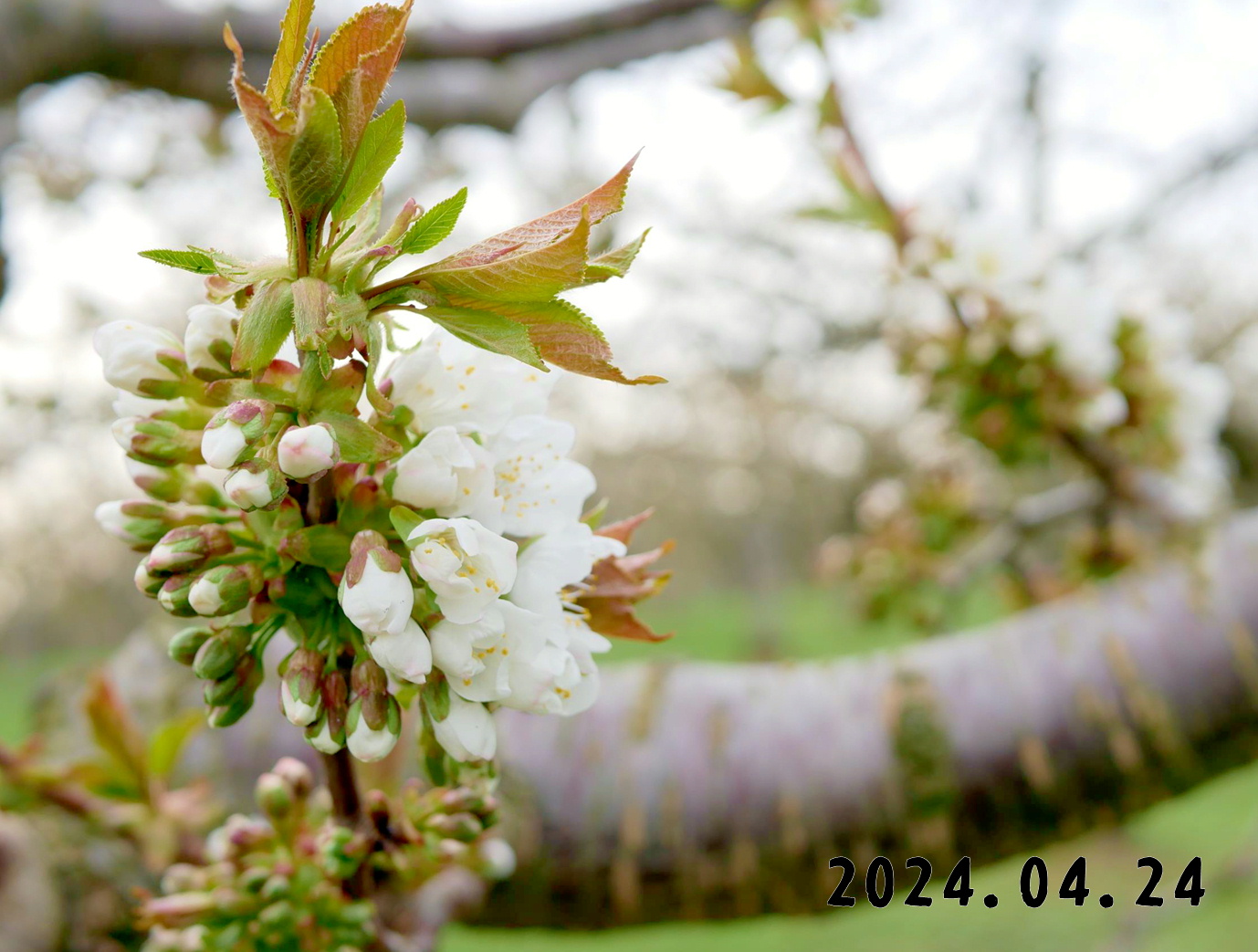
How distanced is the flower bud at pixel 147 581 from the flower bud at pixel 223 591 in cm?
2

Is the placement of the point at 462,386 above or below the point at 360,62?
below

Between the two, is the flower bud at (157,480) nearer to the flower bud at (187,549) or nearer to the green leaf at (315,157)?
the flower bud at (187,549)

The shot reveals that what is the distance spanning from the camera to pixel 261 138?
39cm

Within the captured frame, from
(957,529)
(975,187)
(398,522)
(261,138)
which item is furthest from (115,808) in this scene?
(975,187)

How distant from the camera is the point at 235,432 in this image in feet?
1.31

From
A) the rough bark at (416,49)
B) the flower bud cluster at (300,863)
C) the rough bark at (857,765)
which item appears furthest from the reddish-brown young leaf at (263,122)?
the rough bark at (416,49)

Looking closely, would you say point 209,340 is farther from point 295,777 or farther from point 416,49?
point 416,49

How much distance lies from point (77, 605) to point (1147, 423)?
2077 centimetres

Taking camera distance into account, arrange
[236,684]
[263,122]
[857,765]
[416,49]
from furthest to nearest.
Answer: [416,49]
[857,765]
[236,684]
[263,122]

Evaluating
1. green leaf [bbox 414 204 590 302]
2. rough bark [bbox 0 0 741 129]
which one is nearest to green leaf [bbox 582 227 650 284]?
green leaf [bbox 414 204 590 302]

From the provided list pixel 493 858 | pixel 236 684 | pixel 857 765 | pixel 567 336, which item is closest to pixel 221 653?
pixel 236 684

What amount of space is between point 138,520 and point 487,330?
0.24 meters

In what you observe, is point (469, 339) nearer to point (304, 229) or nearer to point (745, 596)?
point (304, 229)

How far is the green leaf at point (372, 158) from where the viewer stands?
418 mm
